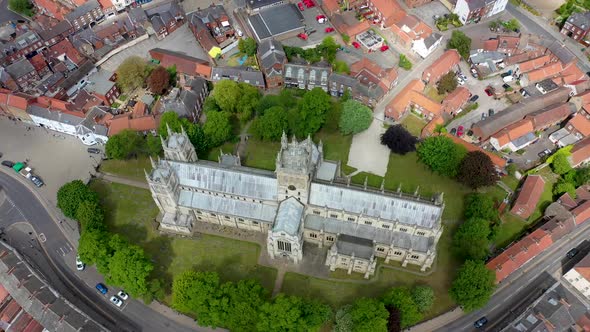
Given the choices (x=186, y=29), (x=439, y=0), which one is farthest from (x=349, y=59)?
(x=186, y=29)

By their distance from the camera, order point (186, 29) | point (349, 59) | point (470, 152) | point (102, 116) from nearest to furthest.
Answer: point (470, 152) < point (102, 116) < point (349, 59) < point (186, 29)

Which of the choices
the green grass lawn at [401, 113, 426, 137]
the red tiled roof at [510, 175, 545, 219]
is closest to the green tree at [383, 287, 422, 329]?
the red tiled roof at [510, 175, 545, 219]

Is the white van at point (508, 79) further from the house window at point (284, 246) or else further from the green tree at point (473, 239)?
the house window at point (284, 246)

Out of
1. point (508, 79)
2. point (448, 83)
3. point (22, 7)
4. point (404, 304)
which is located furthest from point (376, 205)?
point (22, 7)

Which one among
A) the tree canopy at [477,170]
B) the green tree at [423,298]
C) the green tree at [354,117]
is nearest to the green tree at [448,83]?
the green tree at [354,117]

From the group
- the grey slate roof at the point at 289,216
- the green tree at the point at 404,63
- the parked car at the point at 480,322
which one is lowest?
the parked car at the point at 480,322

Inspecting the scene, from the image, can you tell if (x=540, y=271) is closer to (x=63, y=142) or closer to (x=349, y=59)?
(x=349, y=59)
